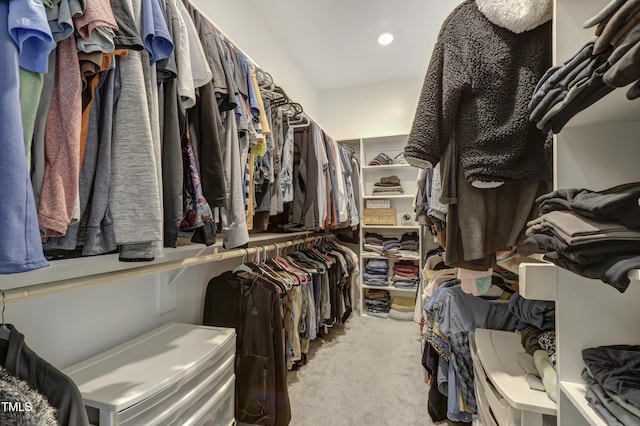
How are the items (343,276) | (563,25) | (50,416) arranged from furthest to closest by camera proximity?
(343,276) < (563,25) < (50,416)

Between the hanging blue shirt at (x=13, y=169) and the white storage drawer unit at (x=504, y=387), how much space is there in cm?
121

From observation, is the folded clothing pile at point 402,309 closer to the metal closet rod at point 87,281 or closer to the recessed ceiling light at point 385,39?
the metal closet rod at point 87,281

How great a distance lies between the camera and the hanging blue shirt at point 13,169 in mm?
460

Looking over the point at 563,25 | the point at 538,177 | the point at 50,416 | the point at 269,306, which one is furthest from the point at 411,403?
the point at 563,25

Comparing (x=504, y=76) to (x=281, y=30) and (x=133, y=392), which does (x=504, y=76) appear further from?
(x=281, y=30)

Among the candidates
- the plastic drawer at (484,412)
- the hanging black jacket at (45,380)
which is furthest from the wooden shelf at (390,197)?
the hanging black jacket at (45,380)

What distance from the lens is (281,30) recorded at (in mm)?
2500

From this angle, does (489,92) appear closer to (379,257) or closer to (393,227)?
(393,227)

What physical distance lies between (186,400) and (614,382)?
3.60ft

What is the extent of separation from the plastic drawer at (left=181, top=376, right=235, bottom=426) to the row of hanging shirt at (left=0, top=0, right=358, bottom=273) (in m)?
0.57

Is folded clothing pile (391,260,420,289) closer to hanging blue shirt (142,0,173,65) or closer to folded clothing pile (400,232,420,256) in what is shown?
folded clothing pile (400,232,420,256)

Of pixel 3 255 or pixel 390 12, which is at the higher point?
pixel 390 12

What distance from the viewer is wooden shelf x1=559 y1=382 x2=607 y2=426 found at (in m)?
0.55

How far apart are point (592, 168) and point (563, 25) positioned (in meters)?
0.35
